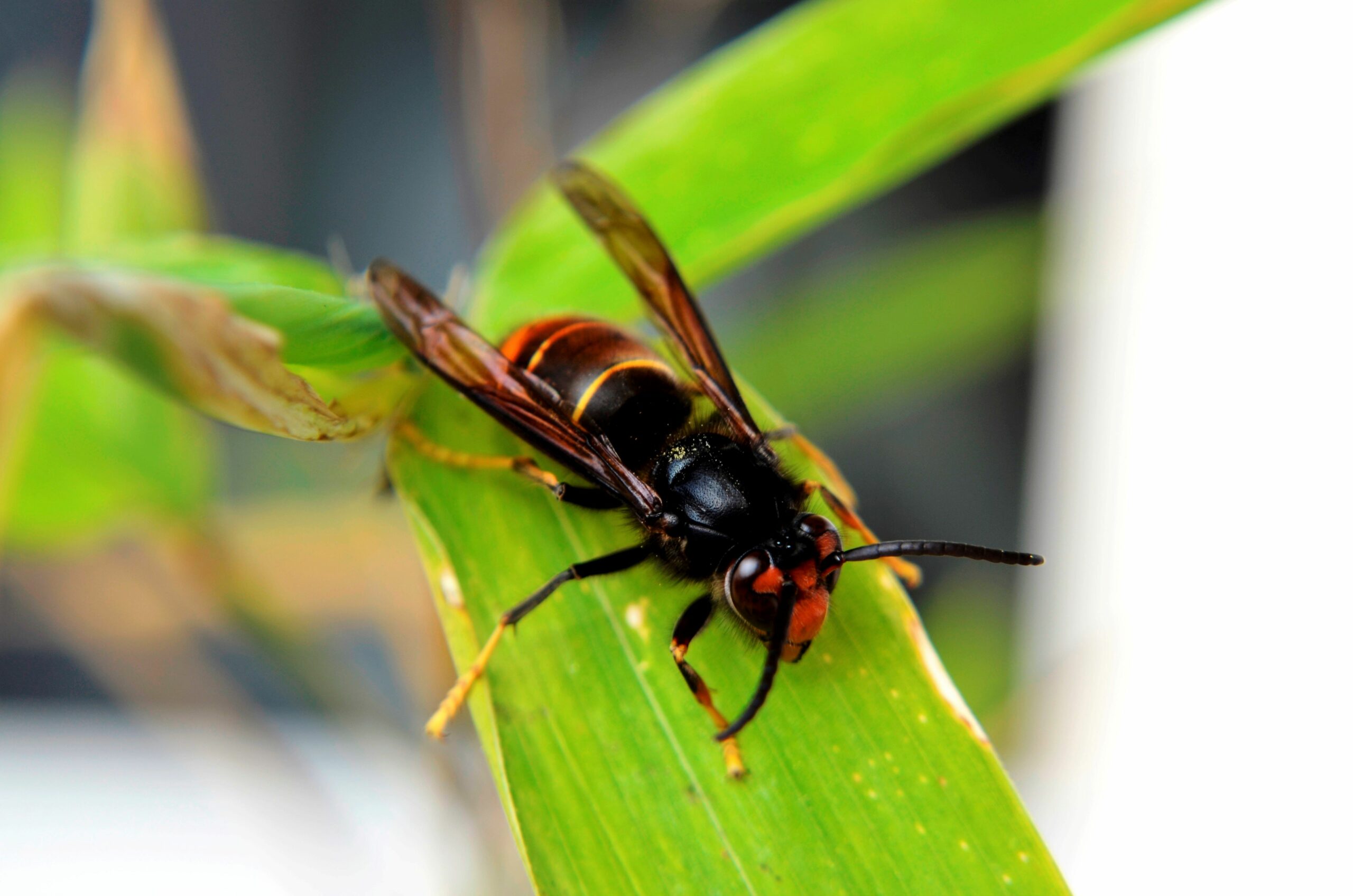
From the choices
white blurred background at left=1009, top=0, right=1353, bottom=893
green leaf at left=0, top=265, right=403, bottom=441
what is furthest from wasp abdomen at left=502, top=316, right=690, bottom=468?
white blurred background at left=1009, top=0, right=1353, bottom=893

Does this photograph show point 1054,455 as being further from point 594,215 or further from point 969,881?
point 969,881

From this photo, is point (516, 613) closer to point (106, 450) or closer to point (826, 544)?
point (826, 544)

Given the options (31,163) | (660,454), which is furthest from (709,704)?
(31,163)

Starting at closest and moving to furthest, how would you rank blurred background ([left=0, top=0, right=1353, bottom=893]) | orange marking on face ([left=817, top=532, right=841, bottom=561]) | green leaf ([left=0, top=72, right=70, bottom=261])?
1. orange marking on face ([left=817, top=532, right=841, bottom=561])
2. green leaf ([left=0, top=72, right=70, bottom=261])
3. blurred background ([left=0, top=0, right=1353, bottom=893])

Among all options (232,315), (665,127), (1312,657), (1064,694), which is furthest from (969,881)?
(1312,657)

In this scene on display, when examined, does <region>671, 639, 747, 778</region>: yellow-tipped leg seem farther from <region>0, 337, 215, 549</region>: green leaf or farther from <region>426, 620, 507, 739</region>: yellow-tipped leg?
<region>0, 337, 215, 549</region>: green leaf

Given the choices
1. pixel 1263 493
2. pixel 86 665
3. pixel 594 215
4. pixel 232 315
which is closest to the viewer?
pixel 232 315
